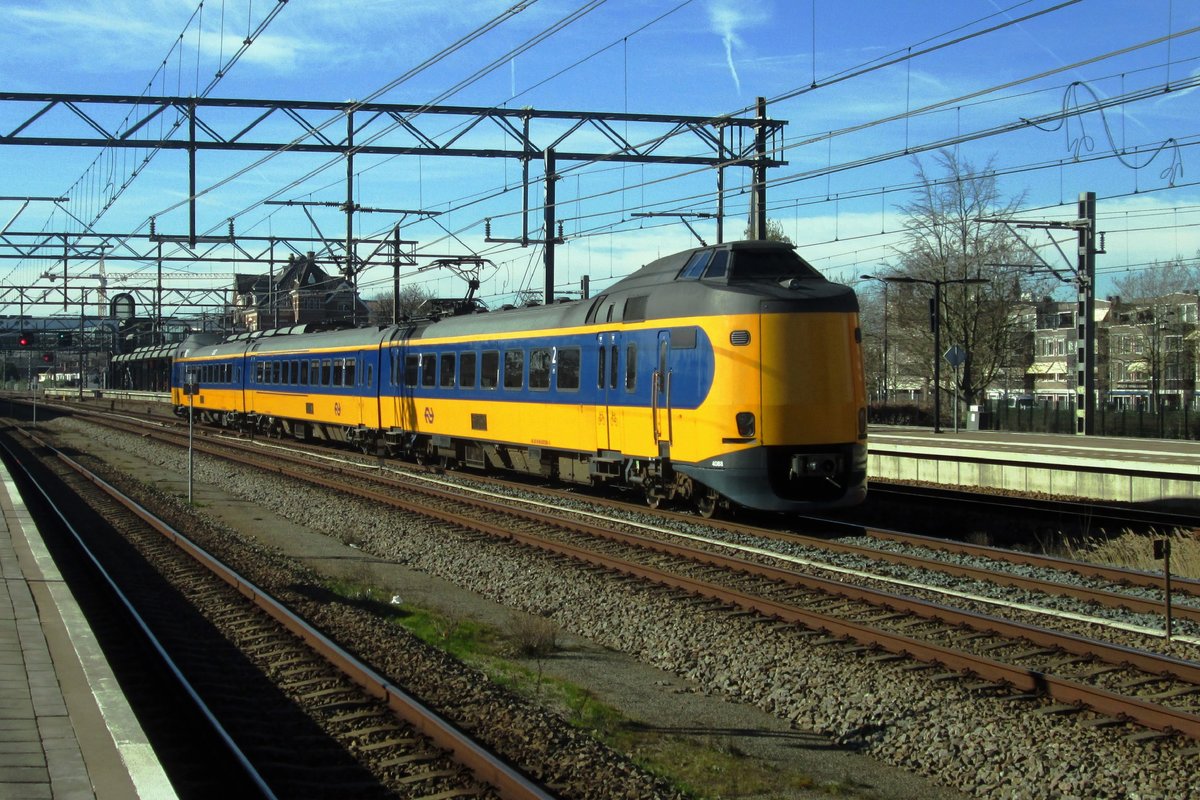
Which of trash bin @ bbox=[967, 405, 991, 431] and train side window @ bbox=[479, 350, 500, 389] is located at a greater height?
train side window @ bbox=[479, 350, 500, 389]

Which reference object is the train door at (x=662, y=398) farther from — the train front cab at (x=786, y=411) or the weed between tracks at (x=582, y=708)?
the weed between tracks at (x=582, y=708)

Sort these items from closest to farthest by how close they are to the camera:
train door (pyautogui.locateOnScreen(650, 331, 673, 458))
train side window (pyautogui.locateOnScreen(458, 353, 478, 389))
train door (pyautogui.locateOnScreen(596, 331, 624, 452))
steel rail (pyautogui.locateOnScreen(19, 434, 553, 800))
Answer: steel rail (pyautogui.locateOnScreen(19, 434, 553, 800)) → train door (pyautogui.locateOnScreen(650, 331, 673, 458)) → train door (pyautogui.locateOnScreen(596, 331, 624, 452)) → train side window (pyautogui.locateOnScreen(458, 353, 478, 389))

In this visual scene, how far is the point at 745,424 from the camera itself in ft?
47.5

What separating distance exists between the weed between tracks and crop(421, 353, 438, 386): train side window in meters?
11.7

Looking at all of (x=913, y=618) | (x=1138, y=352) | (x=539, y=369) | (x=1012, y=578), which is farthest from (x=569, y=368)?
(x=1138, y=352)

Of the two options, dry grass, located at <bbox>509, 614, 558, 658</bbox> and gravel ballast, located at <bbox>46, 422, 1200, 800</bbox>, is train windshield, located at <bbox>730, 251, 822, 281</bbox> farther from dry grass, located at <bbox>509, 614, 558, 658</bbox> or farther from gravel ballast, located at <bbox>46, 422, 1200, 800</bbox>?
dry grass, located at <bbox>509, 614, 558, 658</bbox>

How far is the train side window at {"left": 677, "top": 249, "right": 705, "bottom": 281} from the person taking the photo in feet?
51.6

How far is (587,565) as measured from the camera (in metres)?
13.4

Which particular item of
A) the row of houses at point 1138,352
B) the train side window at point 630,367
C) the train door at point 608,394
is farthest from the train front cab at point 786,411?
the row of houses at point 1138,352

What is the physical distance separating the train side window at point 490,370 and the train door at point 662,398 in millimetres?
5778

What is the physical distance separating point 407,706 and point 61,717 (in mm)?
2168

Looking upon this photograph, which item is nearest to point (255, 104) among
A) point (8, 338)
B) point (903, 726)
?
point (903, 726)

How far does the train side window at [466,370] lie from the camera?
2222cm

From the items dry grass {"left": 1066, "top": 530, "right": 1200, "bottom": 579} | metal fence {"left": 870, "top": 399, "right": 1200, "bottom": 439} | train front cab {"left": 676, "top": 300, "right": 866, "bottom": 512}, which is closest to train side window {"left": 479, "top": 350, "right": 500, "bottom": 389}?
train front cab {"left": 676, "top": 300, "right": 866, "bottom": 512}
